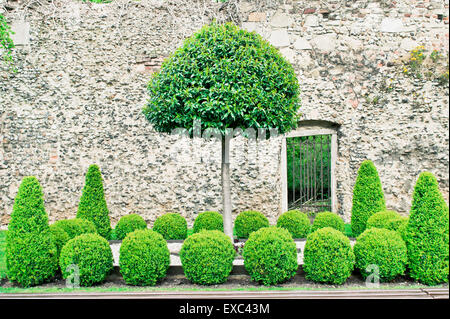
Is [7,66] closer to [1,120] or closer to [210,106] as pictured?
[1,120]

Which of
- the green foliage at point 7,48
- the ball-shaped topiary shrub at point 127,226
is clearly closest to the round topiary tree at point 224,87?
the ball-shaped topiary shrub at point 127,226

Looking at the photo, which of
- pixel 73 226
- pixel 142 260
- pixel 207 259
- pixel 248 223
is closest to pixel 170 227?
pixel 248 223

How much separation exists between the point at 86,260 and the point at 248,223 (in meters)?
2.51

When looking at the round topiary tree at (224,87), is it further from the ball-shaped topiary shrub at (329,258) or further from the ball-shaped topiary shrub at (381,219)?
the ball-shaped topiary shrub at (381,219)

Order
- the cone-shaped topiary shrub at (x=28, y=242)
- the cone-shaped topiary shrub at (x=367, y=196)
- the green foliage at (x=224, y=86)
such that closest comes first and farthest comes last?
1. the cone-shaped topiary shrub at (x=28, y=242)
2. the green foliage at (x=224, y=86)
3. the cone-shaped topiary shrub at (x=367, y=196)

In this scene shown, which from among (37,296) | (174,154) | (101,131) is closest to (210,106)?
(37,296)

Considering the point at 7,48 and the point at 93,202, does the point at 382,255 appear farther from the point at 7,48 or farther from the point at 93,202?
the point at 7,48

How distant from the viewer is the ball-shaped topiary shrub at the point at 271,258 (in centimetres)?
376

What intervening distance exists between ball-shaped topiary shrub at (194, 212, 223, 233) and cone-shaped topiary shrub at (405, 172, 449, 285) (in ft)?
8.93

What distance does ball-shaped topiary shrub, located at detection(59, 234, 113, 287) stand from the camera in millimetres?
3852

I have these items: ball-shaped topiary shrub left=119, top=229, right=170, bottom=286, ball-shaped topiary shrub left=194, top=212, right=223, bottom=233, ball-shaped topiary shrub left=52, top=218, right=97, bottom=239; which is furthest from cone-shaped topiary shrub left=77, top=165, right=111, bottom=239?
ball-shaped topiary shrub left=119, top=229, right=170, bottom=286

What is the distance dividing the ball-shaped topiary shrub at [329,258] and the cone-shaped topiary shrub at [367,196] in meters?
2.23

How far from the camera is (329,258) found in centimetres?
378

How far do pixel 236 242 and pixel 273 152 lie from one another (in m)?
2.49
